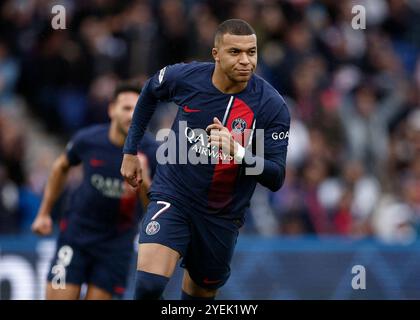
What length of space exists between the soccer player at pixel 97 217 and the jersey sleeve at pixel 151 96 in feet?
4.52

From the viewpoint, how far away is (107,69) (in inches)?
645

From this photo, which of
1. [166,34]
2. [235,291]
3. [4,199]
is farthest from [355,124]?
[4,199]

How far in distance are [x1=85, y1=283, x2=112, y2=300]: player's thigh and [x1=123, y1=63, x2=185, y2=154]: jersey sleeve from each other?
2070mm

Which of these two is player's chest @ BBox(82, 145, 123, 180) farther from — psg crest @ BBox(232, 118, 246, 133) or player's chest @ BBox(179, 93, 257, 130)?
psg crest @ BBox(232, 118, 246, 133)

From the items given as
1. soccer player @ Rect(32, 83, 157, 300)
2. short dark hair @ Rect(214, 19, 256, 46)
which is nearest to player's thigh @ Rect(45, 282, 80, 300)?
soccer player @ Rect(32, 83, 157, 300)

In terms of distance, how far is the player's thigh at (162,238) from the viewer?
8.36m

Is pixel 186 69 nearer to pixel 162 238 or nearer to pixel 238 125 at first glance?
pixel 238 125

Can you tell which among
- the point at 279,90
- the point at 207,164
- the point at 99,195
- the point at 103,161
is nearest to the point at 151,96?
the point at 207,164

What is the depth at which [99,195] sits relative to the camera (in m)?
10.4

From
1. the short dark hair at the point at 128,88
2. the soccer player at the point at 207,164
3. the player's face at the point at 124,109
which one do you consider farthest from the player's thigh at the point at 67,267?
the soccer player at the point at 207,164

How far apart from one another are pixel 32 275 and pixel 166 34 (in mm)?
5342

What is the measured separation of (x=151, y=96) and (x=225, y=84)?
0.65 meters
